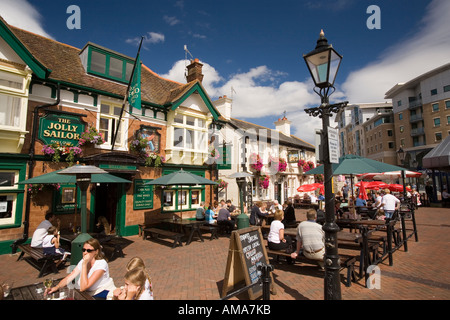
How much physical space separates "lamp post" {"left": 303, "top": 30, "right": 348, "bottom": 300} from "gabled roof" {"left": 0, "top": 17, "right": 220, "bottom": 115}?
956 centimetres

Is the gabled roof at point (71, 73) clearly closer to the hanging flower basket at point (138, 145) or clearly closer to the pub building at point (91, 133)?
the pub building at point (91, 133)

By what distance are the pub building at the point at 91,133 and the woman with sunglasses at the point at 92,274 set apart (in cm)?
675

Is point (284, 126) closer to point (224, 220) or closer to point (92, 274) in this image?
point (224, 220)

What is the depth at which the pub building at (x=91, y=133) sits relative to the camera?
28.2 ft

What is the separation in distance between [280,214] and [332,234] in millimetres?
2698

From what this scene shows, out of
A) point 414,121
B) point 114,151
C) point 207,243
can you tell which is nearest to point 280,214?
point 207,243

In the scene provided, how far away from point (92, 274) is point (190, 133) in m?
11.3

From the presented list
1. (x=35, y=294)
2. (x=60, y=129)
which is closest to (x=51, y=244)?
(x=35, y=294)

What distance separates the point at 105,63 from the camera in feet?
40.0

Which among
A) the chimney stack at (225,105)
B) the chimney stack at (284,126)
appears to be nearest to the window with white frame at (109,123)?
the chimney stack at (225,105)

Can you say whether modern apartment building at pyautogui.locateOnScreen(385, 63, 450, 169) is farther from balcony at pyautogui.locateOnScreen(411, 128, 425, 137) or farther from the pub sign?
the pub sign

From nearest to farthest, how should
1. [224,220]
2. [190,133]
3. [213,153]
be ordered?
[224,220]
[190,133]
[213,153]

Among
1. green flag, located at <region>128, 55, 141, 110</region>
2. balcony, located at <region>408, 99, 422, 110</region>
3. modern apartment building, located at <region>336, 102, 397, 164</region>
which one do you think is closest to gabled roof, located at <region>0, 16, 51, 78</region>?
green flag, located at <region>128, 55, 141, 110</region>

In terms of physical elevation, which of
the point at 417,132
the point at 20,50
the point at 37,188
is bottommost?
the point at 37,188
